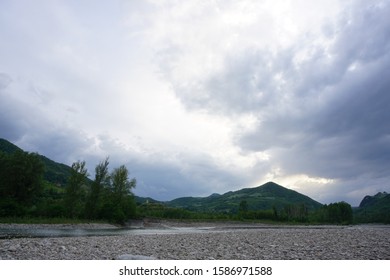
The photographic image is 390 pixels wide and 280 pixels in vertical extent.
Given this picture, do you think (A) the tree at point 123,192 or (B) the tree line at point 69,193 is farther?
(A) the tree at point 123,192

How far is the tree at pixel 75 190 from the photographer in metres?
71.7

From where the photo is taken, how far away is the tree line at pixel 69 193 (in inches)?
2606

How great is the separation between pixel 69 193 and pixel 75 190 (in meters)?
1.52

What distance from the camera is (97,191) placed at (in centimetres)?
7694

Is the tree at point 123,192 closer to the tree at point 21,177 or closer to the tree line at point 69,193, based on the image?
the tree line at point 69,193

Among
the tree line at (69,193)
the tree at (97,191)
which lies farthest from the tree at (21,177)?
the tree at (97,191)

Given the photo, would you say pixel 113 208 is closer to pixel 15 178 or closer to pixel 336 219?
pixel 15 178

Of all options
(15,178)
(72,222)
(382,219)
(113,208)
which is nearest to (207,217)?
(113,208)

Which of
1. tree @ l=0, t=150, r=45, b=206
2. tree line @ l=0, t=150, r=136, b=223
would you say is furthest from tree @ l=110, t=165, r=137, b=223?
tree @ l=0, t=150, r=45, b=206

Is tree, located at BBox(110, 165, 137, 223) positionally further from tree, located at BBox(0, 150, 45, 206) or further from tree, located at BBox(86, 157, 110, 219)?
tree, located at BBox(0, 150, 45, 206)

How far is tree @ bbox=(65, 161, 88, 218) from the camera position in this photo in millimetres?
71688

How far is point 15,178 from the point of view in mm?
66500

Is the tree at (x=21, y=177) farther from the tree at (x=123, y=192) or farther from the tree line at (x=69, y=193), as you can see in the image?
the tree at (x=123, y=192)

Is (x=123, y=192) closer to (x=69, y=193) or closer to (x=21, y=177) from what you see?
(x=69, y=193)
